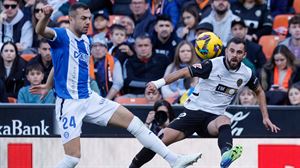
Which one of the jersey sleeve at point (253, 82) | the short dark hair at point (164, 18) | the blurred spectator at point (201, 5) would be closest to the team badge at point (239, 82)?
the jersey sleeve at point (253, 82)

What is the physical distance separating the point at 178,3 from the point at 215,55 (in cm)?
472

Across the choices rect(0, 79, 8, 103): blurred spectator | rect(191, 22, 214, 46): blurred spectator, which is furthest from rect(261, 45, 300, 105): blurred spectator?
rect(0, 79, 8, 103): blurred spectator

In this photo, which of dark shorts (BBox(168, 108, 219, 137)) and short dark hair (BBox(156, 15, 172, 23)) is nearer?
dark shorts (BBox(168, 108, 219, 137))

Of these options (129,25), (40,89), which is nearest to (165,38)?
(129,25)

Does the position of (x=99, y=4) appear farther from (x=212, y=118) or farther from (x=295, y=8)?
(x=212, y=118)

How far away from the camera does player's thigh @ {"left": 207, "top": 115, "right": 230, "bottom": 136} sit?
11.3 meters

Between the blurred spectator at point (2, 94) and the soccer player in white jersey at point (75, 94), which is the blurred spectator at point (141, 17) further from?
the soccer player in white jersey at point (75, 94)

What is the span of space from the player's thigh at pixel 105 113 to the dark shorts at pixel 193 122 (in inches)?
27.4

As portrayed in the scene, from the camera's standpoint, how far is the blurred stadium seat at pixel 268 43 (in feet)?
50.8

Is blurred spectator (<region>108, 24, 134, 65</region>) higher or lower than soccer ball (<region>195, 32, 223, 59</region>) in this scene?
lower

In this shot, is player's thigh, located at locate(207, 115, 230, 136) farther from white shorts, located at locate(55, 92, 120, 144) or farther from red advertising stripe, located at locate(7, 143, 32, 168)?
red advertising stripe, located at locate(7, 143, 32, 168)

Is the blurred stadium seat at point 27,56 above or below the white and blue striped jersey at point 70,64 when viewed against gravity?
below

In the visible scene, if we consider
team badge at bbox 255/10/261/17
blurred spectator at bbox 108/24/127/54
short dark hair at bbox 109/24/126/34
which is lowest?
blurred spectator at bbox 108/24/127/54

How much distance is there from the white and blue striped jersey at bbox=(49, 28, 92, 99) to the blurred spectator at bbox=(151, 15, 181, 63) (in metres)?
4.37
